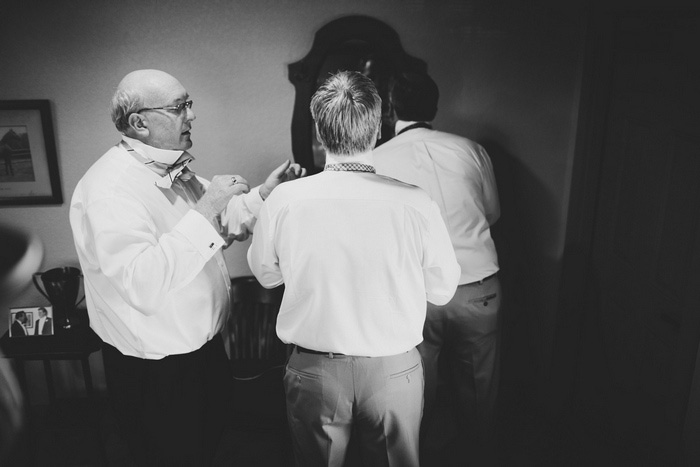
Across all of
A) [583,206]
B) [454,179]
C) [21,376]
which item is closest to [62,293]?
[21,376]

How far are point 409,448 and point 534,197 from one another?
64.3 inches

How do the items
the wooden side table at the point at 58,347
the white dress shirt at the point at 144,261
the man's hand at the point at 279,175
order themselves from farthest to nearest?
the wooden side table at the point at 58,347, the man's hand at the point at 279,175, the white dress shirt at the point at 144,261

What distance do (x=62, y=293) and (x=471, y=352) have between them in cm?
185

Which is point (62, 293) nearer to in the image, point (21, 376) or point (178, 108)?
point (21, 376)

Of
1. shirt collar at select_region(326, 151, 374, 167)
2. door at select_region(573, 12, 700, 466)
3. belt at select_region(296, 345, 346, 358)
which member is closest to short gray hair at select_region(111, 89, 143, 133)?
shirt collar at select_region(326, 151, 374, 167)

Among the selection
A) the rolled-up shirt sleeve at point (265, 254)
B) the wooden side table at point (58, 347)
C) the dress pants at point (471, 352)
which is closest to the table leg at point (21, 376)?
the wooden side table at point (58, 347)

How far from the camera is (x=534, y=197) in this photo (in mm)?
2939

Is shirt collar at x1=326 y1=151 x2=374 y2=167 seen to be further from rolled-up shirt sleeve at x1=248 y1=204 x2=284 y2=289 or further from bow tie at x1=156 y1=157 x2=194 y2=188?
bow tie at x1=156 y1=157 x2=194 y2=188

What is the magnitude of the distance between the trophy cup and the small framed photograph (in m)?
0.04

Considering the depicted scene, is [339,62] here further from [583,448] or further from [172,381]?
[583,448]

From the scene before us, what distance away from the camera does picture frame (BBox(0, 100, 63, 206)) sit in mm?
2744

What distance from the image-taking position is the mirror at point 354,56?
8.91 feet

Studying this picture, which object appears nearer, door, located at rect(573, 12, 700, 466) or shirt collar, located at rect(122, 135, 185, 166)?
shirt collar, located at rect(122, 135, 185, 166)

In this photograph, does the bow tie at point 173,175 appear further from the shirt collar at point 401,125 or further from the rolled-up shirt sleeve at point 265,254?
the shirt collar at point 401,125
